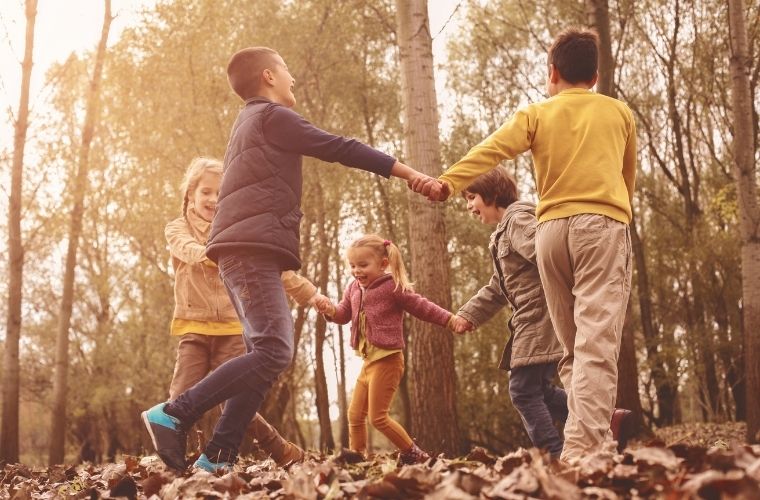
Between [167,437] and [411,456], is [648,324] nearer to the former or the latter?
[411,456]

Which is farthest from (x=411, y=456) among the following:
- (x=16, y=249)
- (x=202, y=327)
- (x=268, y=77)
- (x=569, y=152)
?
(x=16, y=249)

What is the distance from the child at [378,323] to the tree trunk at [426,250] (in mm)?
1743

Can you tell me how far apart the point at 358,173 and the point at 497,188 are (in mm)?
11086

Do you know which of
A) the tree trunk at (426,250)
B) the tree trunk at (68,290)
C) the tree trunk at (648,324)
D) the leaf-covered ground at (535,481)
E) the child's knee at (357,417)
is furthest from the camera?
the tree trunk at (648,324)

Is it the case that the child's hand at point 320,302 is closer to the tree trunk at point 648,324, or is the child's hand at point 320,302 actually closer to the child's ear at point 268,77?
the child's ear at point 268,77

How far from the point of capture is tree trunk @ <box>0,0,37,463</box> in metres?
11.7

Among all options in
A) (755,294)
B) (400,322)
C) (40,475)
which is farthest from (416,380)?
(755,294)

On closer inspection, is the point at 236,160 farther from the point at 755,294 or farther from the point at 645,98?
the point at 645,98

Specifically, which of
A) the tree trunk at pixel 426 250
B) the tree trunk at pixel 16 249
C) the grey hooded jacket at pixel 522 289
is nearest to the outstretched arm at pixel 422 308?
the grey hooded jacket at pixel 522 289

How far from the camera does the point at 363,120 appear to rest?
1805 centimetres

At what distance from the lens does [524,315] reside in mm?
4496

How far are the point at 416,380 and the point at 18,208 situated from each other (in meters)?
8.00

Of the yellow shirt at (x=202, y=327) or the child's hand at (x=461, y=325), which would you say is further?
the child's hand at (x=461, y=325)

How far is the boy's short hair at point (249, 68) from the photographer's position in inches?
162
